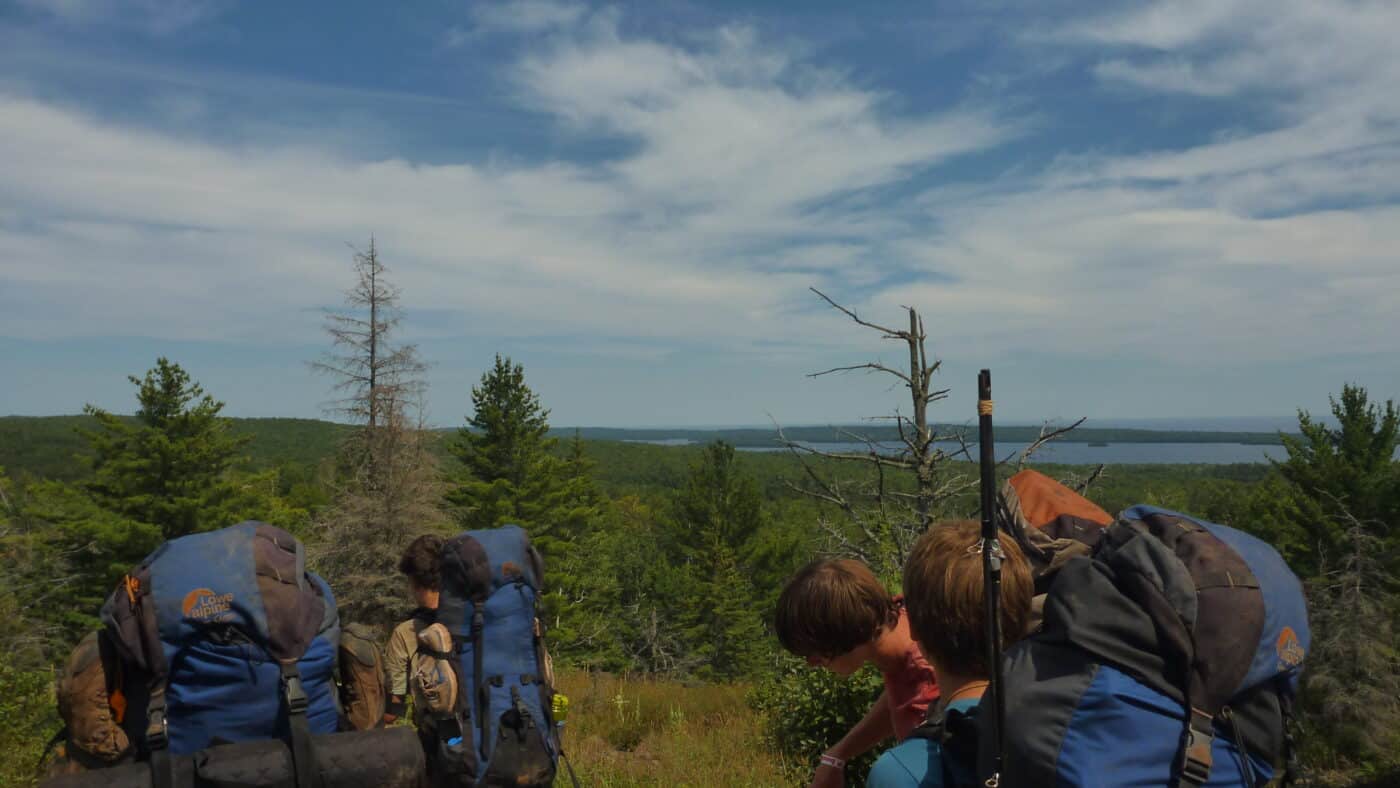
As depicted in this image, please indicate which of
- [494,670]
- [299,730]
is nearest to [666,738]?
[494,670]

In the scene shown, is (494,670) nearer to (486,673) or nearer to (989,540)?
(486,673)

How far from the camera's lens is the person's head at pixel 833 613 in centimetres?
212

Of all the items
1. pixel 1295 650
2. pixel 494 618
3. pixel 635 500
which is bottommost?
pixel 635 500

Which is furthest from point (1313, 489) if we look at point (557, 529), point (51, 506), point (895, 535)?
point (51, 506)

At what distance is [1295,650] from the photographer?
1.42 m

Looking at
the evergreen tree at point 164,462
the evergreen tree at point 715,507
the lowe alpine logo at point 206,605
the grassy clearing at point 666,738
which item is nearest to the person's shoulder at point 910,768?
the lowe alpine logo at point 206,605

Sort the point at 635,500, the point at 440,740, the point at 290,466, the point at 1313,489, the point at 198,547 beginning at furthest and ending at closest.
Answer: the point at 635,500, the point at 290,466, the point at 1313,489, the point at 440,740, the point at 198,547

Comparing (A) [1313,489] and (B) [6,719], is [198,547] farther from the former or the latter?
(A) [1313,489]

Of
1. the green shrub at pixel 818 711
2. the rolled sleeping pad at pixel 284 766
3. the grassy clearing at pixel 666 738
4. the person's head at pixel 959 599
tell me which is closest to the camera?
the person's head at pixel 959 599

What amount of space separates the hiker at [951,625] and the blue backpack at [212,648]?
1.73m

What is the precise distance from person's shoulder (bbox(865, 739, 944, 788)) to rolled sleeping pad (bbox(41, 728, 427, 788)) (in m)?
1.55

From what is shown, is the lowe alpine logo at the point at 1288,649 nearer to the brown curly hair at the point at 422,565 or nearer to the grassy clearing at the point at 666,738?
the brown curly hair at the point at 422,565

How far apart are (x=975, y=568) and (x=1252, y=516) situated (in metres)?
53.9

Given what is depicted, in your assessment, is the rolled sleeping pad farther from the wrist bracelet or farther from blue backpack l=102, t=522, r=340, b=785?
the wrist bracelet
